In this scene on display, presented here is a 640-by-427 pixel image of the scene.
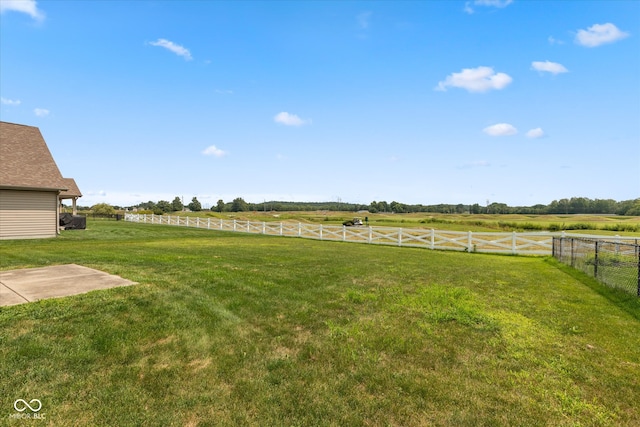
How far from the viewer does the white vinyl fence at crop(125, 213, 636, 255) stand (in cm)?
1822

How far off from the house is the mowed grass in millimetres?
17640

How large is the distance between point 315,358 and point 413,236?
1794cm

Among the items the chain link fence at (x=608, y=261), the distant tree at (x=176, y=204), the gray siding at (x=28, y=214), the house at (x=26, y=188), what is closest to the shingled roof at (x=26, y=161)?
the house at (x=26, y=188)

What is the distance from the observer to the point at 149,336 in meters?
4.32

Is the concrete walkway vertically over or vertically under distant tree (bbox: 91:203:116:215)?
under

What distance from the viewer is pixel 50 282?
659cm

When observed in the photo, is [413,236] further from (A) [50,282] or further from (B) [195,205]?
(B) [195,205]

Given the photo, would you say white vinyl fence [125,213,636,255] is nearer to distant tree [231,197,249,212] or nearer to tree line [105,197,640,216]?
tree line [105,197,640,216]

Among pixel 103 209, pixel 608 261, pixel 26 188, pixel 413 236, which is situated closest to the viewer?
pixel 608 261

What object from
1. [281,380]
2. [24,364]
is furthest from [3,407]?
[281,380]

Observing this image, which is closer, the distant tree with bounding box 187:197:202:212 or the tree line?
the tree line

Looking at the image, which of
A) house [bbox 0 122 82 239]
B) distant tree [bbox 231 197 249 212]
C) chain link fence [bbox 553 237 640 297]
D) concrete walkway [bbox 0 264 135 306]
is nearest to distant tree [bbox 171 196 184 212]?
distant tree [bbox 231 197 249 212]

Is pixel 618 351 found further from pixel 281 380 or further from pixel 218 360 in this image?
pixel 218 360

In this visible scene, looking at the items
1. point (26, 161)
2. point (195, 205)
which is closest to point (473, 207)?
point (195, 205)
